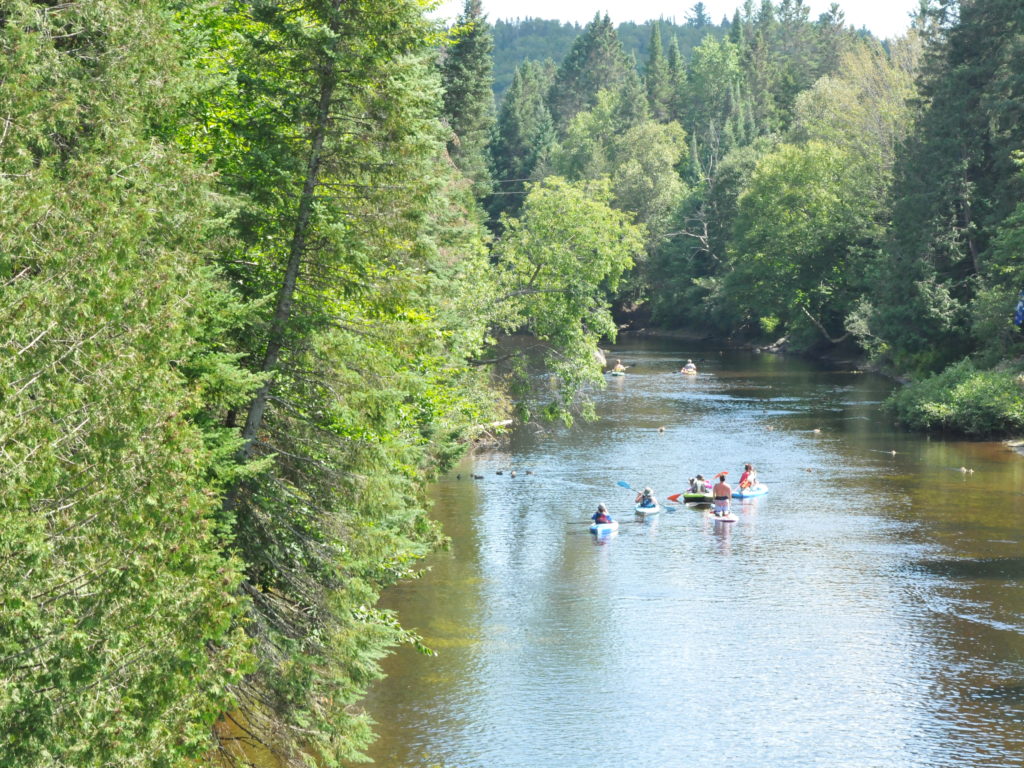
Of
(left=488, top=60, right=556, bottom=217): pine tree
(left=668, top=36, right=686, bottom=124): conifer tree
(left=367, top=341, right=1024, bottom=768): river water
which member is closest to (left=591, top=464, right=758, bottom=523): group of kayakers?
(left=367, top=341, right=1024, bottom=768): river water

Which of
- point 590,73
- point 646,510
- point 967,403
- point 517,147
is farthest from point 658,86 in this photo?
point 646,510

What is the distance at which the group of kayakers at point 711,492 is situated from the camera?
109ft

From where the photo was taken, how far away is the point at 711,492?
36.1 metres

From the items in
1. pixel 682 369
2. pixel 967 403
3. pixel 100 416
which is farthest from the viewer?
pixel 682 369

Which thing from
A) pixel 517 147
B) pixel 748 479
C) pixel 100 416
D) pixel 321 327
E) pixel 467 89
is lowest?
pixel 748 479

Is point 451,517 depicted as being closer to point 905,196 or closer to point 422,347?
point 422,347

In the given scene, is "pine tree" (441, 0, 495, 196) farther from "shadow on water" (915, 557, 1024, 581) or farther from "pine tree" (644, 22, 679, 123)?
"pine tree" (644, 22, 679, 123)

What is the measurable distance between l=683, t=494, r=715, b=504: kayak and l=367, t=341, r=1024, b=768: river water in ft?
→ 2.02

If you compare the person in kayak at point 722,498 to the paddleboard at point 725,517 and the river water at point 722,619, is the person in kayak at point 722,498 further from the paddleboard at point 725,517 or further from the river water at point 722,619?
the river water at point 722,619

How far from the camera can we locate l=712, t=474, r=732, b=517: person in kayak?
34.8 metres

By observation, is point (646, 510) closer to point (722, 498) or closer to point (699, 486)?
point (722, 498)

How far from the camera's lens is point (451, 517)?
34094 millimetres

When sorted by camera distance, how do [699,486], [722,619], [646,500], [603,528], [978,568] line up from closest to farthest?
[722,619] < [978,568] < [603,528] < [646,500] < [699,486]

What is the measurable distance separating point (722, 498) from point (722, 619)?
9.69m
